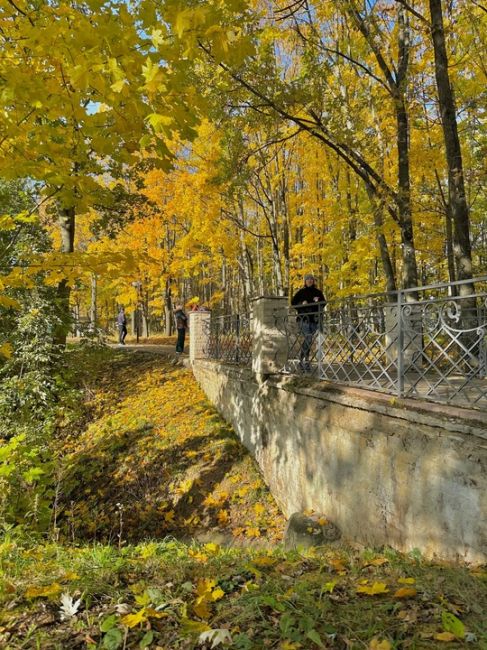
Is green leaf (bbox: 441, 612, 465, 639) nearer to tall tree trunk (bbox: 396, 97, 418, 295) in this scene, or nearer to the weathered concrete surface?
the weathered concrete surface

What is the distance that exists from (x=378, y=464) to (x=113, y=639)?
3.00m

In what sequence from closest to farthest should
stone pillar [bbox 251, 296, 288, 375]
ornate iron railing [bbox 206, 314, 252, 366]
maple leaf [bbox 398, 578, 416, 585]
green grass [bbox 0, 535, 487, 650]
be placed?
1. green grass [bbox 0, 535, 487, 650]
2. maple leaf [bbox 398, 578, 416, 585]
3. stone pillar [bbox 251, 296, 288, 375]
4. ornate iron railing [bbox 206, 314, 252, 366]

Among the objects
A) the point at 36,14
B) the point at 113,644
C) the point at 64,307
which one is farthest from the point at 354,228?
the point at 113,644

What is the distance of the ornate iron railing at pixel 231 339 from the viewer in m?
8.83

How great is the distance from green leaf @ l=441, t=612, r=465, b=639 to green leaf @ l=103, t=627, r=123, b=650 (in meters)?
1.59

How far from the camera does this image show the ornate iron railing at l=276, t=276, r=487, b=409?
3.79 meters

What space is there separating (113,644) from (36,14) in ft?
12.8

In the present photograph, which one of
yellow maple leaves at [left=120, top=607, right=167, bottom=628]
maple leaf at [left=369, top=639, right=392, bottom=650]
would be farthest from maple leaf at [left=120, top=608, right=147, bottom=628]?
maple leaf at [left=369, top=639, right=392, bottom=650]

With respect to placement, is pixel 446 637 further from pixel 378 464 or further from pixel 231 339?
pixel 231 339

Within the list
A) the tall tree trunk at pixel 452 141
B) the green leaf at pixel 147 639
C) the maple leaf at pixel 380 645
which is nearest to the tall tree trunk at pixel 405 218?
the tall tree trunk at pixel 452 141

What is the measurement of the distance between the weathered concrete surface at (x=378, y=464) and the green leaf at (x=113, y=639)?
255 centimetres

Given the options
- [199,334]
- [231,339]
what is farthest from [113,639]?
[199,334]

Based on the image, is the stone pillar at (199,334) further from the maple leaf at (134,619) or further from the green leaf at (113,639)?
the green leaf at (113,639)

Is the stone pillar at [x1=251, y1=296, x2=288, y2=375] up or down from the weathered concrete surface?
up
